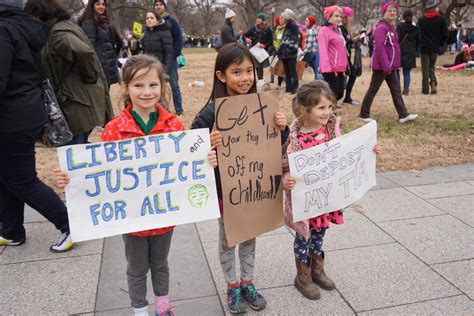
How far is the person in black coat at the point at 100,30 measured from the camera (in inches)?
221

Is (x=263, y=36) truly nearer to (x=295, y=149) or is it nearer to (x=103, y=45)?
(x=103, y=45)

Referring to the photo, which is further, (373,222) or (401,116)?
(401,116)

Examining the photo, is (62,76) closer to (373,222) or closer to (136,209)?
(136,209)

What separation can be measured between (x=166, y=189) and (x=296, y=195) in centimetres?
73

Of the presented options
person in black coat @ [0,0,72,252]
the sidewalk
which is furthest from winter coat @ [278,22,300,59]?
person in black coat @ [0,0,72,252]

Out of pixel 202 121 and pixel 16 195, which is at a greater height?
pixel 202 121

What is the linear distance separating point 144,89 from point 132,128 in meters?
0.20

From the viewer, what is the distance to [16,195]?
308cm

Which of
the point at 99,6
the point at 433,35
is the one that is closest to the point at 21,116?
the point at 99,6

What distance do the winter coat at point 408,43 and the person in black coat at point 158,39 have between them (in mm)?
5081

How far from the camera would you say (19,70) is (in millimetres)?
2824

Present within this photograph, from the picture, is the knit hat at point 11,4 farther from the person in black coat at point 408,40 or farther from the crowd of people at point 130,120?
the person in black coat at point 408,40

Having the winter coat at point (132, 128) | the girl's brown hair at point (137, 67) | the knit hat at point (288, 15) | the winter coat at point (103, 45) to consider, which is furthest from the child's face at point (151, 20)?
the winter coat at point (132, 128)

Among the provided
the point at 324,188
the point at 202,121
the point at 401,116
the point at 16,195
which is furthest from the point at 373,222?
the point at 401,116
